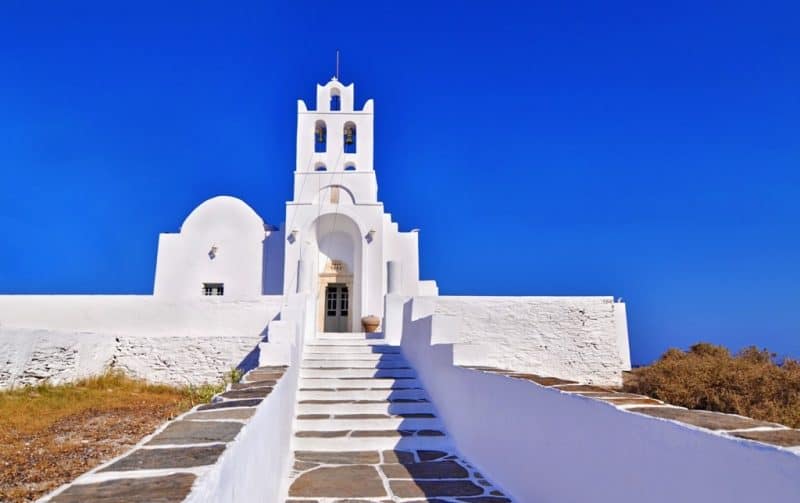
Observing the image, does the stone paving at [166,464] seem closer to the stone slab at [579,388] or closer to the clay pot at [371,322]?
the stone slab at [579,388]

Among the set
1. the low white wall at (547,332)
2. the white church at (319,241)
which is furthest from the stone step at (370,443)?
the white church at (319,241)

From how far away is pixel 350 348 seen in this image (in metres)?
8.69

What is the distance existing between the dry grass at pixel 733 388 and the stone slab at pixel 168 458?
6952mm

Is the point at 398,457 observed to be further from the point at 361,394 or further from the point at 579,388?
the point at 579,388

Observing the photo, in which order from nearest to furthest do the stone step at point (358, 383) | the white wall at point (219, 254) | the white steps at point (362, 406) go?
the white steps at point (362, 406)
the stone step at point (358, 383)
the white wall at point (219, 254)

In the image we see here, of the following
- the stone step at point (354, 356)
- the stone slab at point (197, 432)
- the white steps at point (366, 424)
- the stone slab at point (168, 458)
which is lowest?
the white steps at point (366, 424)

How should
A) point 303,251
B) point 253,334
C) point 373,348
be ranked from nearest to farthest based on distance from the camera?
1. point 373,348
2. point 253,334
3. point 303,251

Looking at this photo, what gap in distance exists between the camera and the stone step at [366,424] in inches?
218

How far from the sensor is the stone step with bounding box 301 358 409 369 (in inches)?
300

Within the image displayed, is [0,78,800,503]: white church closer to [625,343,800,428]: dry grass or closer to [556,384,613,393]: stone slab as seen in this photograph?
[556,384,613,393]: stone slab

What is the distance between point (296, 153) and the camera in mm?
16312

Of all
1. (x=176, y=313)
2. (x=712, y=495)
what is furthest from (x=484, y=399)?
(x=176, y=313)

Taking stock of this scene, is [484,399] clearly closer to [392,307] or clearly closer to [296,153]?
[392,307]

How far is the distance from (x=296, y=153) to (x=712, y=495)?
51.6 ft
